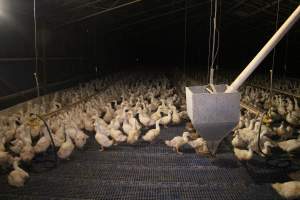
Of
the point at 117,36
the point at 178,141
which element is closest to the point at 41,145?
the point at 178,141

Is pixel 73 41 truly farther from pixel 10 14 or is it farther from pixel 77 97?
pixel 77 97

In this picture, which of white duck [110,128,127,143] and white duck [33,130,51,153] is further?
white duck [110,128,127,143]

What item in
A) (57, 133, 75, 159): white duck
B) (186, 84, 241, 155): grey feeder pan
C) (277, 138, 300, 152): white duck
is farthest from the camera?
(277, 138, 300, 152): white duck

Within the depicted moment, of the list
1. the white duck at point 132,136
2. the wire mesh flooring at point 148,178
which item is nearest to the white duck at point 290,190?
the wire mesh flooring at point 148,178

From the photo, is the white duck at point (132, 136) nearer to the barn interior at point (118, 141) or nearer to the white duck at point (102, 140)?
the barn interior at point (118, 141)

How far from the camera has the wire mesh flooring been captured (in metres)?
3.62

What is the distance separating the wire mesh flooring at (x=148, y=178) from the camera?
362cm

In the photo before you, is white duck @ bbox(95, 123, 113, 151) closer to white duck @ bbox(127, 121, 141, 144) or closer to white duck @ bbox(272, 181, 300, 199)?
white duck @ bbox(127, 121, 141, 144)

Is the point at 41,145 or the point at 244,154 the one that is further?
the point at 41,145

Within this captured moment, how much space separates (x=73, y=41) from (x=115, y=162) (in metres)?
9.71

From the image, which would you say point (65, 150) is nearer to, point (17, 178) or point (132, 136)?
point (17, 178)

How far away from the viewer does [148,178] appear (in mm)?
4035

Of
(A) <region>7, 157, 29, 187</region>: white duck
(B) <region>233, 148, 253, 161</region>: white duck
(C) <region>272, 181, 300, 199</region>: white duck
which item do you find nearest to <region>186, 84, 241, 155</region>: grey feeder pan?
(C) <region>272, 181, 300, 199</region>: white duck

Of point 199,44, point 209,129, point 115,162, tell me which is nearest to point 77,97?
point 115,162
